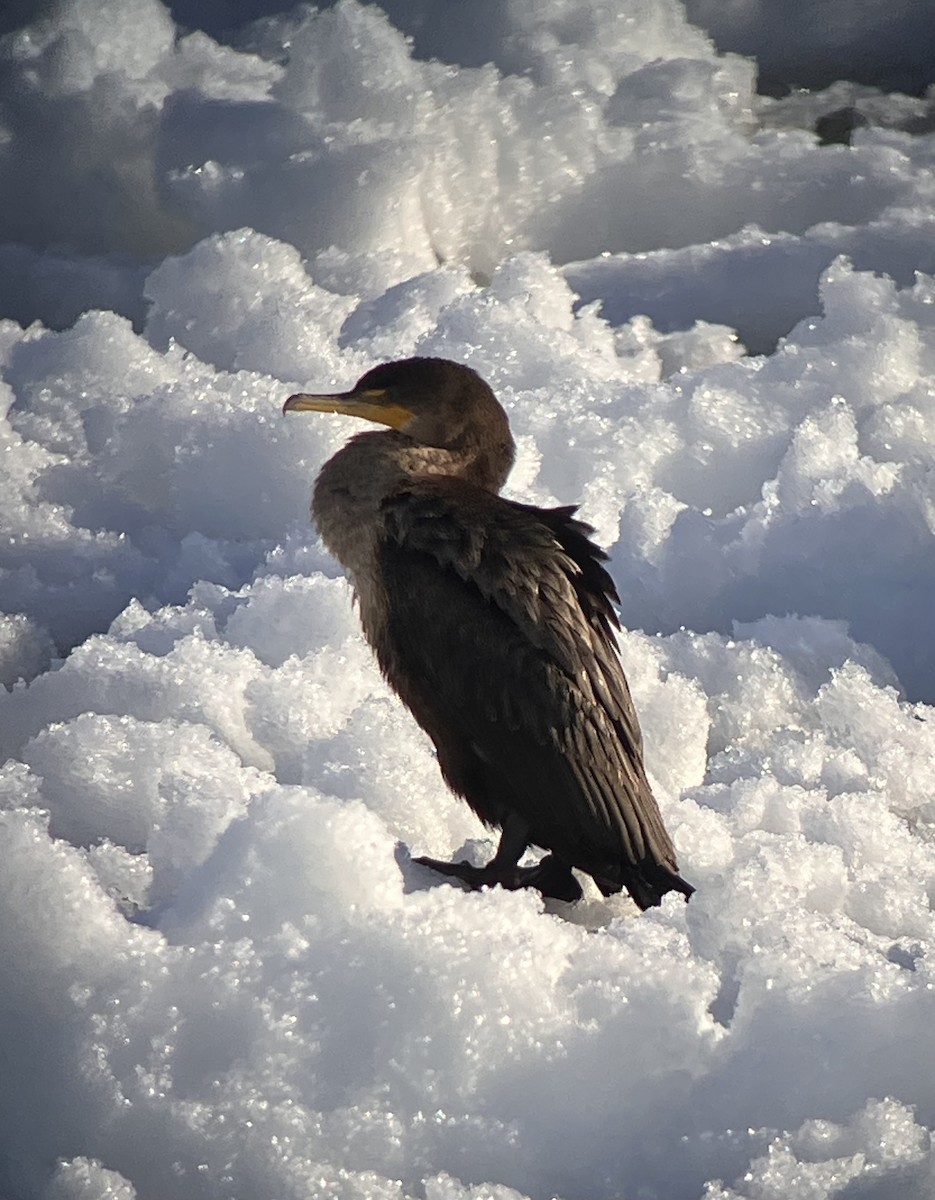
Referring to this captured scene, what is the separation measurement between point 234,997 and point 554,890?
94 centimetres

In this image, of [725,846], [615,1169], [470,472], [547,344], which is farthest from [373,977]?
[547,344]

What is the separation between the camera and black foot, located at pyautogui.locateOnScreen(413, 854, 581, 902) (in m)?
3.24

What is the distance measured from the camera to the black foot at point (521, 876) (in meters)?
3.24

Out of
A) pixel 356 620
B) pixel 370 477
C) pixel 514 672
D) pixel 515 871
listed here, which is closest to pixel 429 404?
pixel 370 477

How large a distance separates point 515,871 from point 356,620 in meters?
0.92

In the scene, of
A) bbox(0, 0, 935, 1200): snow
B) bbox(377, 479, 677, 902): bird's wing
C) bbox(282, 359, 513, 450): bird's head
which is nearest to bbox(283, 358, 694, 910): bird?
bbox(377, 479, 677, 902): bird's wing

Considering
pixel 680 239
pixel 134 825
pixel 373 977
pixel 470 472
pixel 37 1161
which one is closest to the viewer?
pixel 37 1161

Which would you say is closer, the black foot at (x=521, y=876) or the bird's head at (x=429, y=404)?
the black foot at (x=521, y=876)

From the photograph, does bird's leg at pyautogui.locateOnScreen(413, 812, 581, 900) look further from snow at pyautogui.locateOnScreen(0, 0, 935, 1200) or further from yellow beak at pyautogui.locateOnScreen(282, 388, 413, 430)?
yellow beak at pyautogui.locateOnScreen(282, 388, 413, 430)

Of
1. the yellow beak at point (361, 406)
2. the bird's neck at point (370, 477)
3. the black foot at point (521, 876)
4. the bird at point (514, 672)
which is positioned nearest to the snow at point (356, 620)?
the black foot at point (521, 876)

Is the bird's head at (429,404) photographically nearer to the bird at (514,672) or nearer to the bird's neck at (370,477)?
the bird's neck at (370,477)

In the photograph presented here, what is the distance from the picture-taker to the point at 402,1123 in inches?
101

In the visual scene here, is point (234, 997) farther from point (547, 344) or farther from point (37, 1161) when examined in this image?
point (547, 344)

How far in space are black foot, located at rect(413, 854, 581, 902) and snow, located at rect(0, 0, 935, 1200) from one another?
0.23 feet
